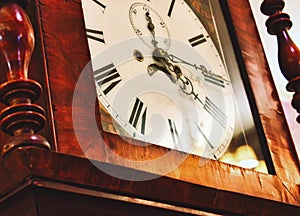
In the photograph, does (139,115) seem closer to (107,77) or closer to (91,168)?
(107,77)

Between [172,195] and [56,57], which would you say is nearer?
[172,195]

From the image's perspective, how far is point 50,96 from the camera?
2.94 ft

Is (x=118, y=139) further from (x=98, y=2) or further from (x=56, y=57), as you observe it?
(x=98, y=2)

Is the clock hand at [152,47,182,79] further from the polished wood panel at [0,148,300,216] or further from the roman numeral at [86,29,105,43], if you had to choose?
the polished wood panel at [0,148,300,216]

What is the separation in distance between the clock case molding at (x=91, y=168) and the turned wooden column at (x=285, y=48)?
7 centimetres

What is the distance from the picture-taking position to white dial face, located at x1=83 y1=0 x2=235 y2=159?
1.00 m

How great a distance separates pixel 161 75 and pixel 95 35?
0.12 meters

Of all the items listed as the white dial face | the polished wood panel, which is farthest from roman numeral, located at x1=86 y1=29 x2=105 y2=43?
the polished wood panel

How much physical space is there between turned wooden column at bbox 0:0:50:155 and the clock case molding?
0.04 m

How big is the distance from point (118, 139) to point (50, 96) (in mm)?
108

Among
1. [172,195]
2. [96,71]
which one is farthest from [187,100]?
[172,195]

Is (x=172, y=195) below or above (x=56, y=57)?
below

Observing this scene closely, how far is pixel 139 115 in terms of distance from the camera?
3.29 ft

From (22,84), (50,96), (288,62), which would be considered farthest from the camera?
(288,62)
